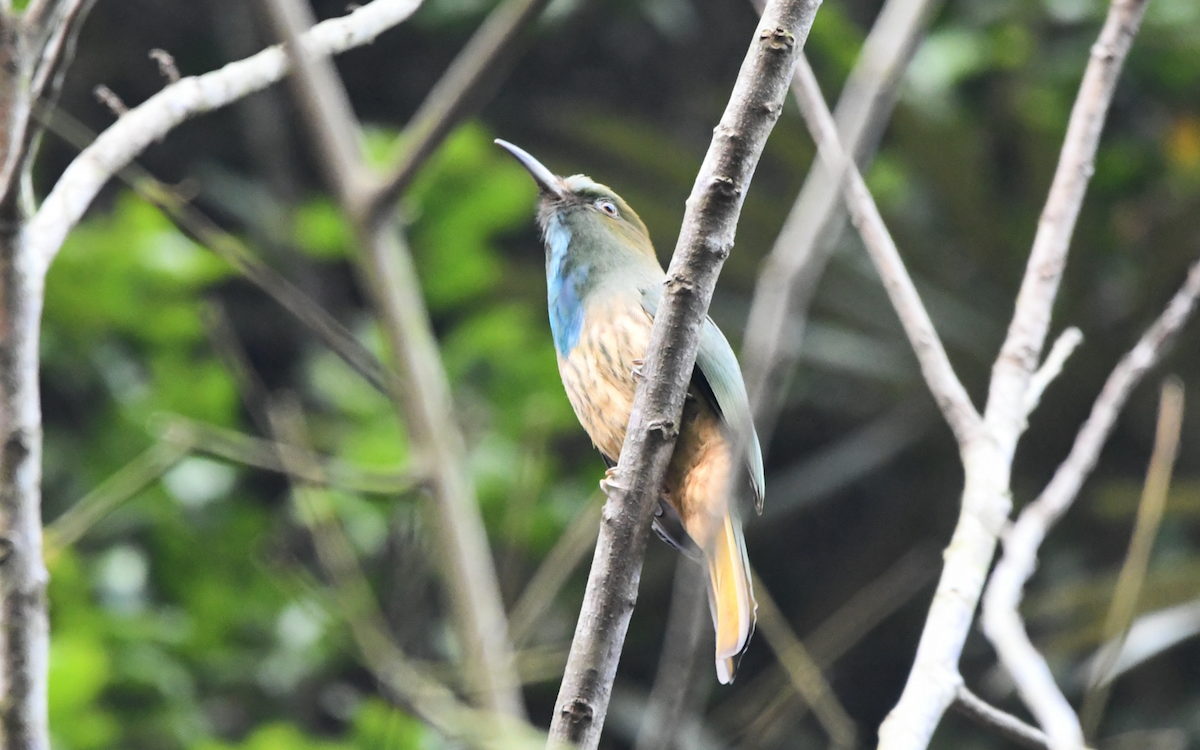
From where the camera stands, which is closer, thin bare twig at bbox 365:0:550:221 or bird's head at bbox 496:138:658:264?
thin bare twig at bbox 365:0:550:221

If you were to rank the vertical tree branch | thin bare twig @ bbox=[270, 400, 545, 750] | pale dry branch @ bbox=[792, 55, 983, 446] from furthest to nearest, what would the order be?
pale dry branch @ bbox=[792, 55, 983, 446] < the vertical tree branch < thin bare twig @ bbox=[270, 400, 545, 750]

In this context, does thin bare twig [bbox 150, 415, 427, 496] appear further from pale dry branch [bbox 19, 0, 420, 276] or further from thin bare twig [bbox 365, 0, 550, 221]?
pale dry branch [bbox 19, 0, 420, 276]

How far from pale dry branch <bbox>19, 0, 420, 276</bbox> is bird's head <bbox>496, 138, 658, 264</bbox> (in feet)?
2.64

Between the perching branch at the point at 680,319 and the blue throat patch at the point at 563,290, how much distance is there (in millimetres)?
1041

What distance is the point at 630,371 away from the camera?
2.34 meters

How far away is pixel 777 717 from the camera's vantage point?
1480mm

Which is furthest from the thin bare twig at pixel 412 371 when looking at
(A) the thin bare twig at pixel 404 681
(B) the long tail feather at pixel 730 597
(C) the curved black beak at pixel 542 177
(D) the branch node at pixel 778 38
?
(C) the curved black beak at pixel 542 177

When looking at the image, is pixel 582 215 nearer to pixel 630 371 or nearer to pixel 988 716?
pixel 630 371

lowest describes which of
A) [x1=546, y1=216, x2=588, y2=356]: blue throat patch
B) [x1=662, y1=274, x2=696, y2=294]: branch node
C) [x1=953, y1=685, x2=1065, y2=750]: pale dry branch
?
[x1=953, y1=685, x2=1065, y2=750]: pale dry branch

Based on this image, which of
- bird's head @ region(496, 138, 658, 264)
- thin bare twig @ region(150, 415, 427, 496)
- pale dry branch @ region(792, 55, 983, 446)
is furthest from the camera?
bird's head @ region(496, 138, 658, 264)

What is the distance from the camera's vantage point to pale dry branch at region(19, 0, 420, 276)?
1.72m

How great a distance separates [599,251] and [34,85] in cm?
118

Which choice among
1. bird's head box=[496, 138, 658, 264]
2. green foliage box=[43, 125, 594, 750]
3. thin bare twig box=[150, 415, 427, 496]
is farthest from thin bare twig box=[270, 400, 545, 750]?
green foliage box=[43, 125, 594, 750]

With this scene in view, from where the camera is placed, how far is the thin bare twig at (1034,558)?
1561mm
